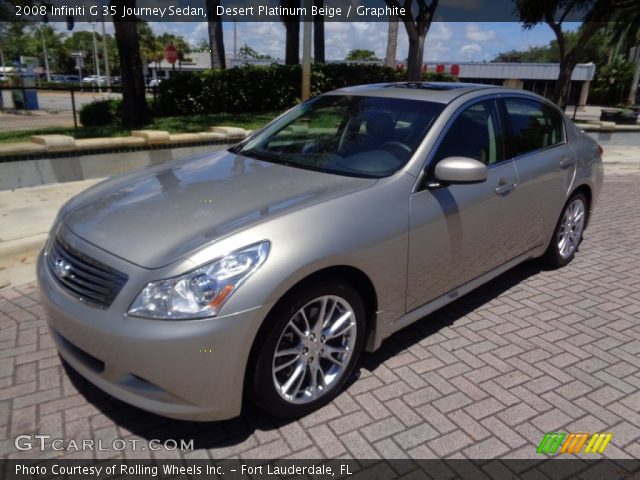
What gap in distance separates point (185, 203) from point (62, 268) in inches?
27.5

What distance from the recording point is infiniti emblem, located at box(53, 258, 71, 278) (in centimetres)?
257

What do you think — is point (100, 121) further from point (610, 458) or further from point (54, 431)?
point (610, 458)

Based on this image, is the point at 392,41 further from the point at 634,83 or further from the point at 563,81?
the point at 634,83

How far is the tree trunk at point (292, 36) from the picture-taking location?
18.4 meters

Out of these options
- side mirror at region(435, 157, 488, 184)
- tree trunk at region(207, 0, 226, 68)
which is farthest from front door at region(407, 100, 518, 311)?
tree trunk at region(207, 0, 226, 68)

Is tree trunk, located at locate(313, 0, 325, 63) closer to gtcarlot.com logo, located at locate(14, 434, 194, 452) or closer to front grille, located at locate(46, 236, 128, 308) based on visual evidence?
front grille, located at locate(46, 236, 128, 308)

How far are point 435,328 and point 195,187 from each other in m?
2.00

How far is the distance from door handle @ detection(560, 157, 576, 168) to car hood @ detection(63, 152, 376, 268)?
2.32 metres

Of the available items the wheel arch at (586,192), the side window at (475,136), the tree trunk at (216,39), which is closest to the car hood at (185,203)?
the side window at (475,136)

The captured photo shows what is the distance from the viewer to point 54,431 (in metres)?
2.60

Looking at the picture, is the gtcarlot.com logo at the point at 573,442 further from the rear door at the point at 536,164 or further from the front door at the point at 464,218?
the rear door at the point at 536,164

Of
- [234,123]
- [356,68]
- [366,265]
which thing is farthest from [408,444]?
[356,68]

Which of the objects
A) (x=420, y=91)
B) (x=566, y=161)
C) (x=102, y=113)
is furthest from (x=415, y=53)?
(x=420, y=91)

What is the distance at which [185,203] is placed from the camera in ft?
9.25
